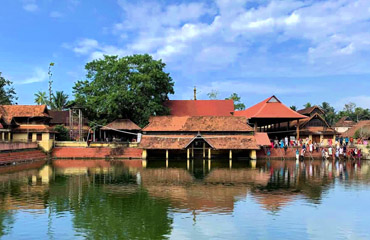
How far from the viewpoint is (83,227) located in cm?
1144

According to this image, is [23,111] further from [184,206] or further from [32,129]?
[184,206]

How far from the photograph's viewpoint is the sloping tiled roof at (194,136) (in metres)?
33.5

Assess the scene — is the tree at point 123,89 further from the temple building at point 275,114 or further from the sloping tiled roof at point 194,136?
the temple building at point 275,114

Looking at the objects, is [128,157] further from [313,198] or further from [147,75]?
[313,198]

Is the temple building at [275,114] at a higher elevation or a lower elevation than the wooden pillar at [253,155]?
higher

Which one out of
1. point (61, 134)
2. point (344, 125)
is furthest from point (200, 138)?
point (344, 125)

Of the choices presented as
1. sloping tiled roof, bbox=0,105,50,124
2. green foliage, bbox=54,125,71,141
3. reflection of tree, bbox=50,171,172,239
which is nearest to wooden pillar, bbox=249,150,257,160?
reflection of tree, bbox=50,171,172,239

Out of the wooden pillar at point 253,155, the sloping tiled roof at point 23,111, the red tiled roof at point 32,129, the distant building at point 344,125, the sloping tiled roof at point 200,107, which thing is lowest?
the wooden pillar at point 253,155

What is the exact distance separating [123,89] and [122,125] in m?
4.11

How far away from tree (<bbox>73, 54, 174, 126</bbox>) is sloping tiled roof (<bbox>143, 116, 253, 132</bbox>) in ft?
6.83

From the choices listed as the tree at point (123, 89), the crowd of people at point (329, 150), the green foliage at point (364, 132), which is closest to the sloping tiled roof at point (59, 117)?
the tree at point (123, 89)

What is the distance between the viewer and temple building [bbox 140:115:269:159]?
33875 mm

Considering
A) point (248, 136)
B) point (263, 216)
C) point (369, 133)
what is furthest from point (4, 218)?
point (369, 133)

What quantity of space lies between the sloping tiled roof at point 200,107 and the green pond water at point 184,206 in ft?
72.5
